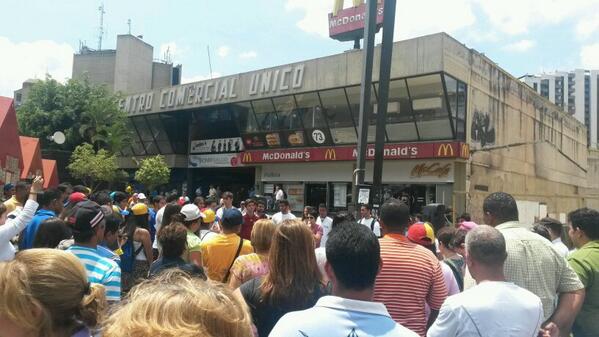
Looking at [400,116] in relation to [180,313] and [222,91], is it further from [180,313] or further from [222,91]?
[180,313]

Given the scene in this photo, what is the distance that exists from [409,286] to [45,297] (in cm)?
252

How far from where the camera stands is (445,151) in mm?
17719

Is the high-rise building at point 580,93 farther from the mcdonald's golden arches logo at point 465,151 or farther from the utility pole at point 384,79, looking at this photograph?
the utility pole at point 384,79

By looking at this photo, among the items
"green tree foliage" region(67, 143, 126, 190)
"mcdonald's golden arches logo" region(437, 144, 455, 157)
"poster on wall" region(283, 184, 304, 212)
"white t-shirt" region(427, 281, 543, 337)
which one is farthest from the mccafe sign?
"white t-shirt" region(427, 281, 543, 337)

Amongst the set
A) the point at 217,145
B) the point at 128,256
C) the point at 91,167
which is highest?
the point at 217,145

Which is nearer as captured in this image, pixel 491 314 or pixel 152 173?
pixel 491 314

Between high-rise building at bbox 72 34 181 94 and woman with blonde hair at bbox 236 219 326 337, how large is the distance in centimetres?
4607

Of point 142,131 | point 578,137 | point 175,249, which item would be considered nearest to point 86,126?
point 142,131

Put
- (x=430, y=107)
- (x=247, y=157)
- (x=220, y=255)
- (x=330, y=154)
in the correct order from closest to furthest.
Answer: (x=220, y=255), (x=430, y=107), (x=330, y=154), (x=247, y=157)

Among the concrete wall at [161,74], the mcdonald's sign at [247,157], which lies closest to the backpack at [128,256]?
the mcdonald's sign at [247,157]

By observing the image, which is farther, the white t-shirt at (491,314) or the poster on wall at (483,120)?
the poster on wall at (483,120)

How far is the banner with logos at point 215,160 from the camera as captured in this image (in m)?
26.4

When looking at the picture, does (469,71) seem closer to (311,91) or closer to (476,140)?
(476,140)

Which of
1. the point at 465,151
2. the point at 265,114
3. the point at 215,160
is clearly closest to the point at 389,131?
the point at 465,151
